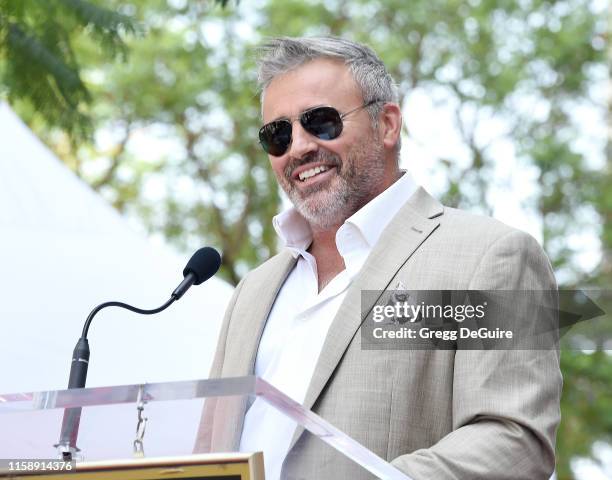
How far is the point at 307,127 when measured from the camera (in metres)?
3.17

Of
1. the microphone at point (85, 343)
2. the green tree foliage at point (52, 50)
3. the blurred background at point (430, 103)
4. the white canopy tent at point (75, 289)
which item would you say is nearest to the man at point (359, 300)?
the microphone at point (85, 343)

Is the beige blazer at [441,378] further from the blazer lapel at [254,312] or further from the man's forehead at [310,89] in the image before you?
the man's forehead at [310,89]

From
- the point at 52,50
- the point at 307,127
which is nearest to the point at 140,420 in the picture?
the point at 307,127

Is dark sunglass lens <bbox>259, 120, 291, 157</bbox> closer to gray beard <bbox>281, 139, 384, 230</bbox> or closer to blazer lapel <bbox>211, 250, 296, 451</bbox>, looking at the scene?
gray beard <bbox>281, 139, 384, 230</bbox>

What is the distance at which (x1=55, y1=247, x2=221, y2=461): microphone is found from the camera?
208 centimetres

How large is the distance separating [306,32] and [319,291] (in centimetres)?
1208

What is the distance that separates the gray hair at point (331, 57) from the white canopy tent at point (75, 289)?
5.57 feet

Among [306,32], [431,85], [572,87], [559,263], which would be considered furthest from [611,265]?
[306,32]

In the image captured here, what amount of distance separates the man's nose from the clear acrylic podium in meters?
1.28

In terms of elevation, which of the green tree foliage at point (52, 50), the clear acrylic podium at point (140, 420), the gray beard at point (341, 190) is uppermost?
the green tree foliage at point (52, 50)

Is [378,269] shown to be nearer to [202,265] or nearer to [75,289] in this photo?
[202,265]

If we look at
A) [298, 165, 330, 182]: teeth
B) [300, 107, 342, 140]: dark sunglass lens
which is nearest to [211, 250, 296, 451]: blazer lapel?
[298, 165, 330, 182]: teeth

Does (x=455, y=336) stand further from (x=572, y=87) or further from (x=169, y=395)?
(x=572, y=87)

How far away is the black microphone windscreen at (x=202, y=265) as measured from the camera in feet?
9.28
